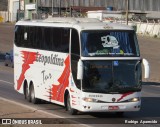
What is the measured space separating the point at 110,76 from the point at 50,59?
12.1 feet

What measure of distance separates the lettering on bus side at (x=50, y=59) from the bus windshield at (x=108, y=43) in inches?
74.2

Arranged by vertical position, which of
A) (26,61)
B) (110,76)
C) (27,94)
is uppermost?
(110,76)

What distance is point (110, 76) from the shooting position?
18.6m

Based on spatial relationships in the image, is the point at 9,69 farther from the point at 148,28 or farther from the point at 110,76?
the point at 148,28

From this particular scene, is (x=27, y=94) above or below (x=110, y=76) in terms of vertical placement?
below

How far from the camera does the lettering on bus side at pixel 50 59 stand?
67.7 feet

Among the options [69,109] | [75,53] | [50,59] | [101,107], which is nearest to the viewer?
[101,107]

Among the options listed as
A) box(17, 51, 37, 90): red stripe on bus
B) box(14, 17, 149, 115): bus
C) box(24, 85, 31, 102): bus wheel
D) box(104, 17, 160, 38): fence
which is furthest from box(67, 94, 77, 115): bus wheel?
box(104, 17, 160, 38): fence

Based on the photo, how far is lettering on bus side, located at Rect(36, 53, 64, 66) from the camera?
20631 millimetres

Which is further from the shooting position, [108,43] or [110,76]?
[108,43]

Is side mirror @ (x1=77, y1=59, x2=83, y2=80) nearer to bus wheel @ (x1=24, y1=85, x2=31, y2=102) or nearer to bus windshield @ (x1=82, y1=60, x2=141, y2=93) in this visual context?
bus windshield @ (x1=82, y1=60, x2=141, y2=93)

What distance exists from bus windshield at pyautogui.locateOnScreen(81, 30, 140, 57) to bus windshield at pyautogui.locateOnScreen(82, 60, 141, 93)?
0.31m

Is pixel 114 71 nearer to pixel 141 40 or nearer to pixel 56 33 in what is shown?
pixel 56 33

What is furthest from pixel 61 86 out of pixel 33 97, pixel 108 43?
pixel 33 97
